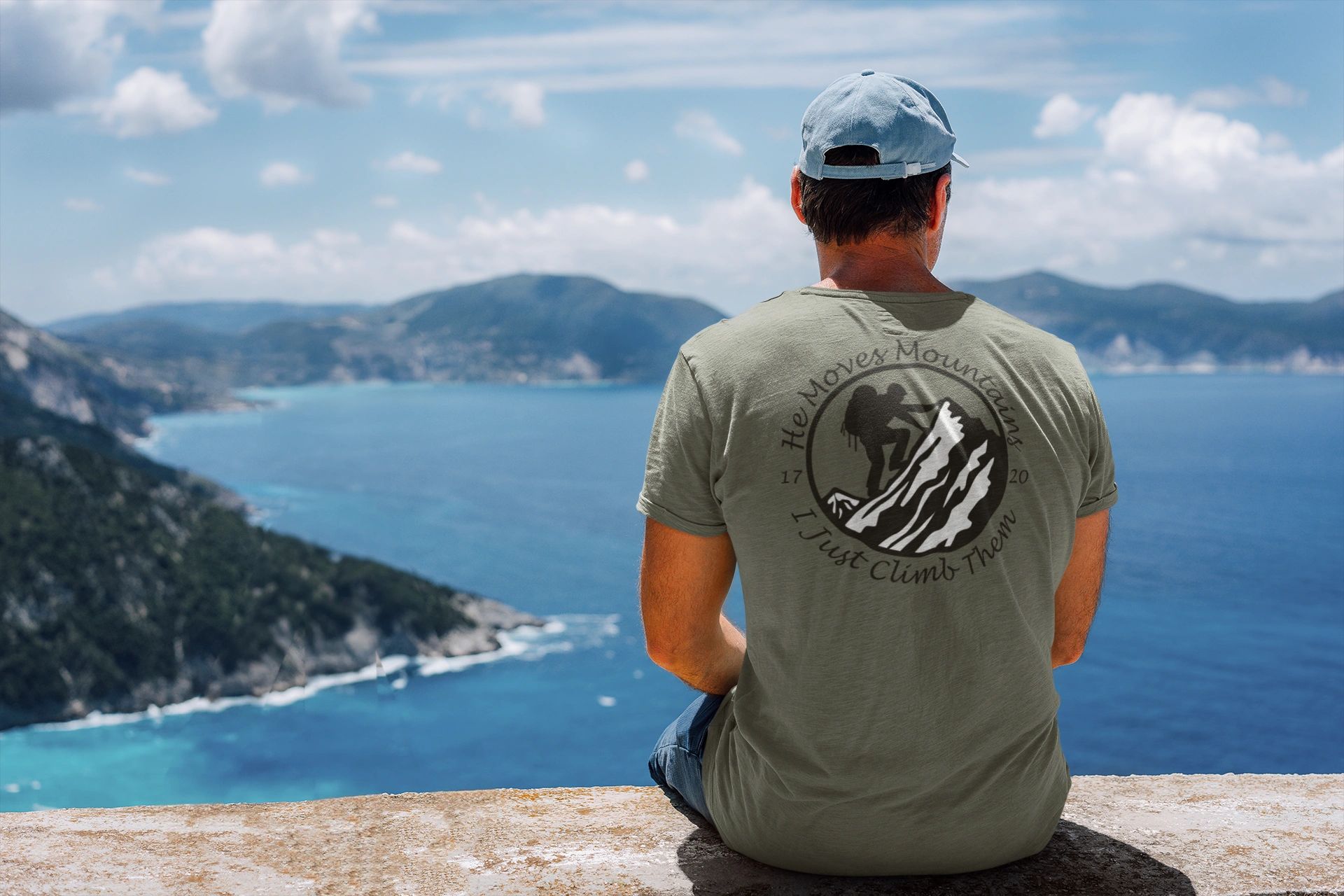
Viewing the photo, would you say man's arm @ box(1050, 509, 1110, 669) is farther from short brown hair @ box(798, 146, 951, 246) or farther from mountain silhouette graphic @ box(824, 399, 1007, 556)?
short brown hair @ box(798, 146, 951, 246)

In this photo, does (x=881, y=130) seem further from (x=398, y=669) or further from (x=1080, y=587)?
(x=398, y=669)

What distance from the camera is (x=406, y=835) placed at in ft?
8.91

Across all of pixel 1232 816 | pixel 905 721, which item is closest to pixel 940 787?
pixel 905 721

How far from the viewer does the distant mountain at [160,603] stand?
227ft

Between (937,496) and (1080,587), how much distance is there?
2.19 feet

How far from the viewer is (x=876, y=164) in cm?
198

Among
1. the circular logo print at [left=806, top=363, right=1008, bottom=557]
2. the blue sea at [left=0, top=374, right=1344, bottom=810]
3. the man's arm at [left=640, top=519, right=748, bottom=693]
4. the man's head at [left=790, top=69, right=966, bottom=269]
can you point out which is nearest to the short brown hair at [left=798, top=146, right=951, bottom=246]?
the man's head at [left=790, top=69, right=966, bottom=269]

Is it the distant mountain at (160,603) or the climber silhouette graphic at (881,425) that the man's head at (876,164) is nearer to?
the climber silhouette graphic at (881,425)

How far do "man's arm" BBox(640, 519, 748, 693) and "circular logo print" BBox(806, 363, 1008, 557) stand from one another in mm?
316

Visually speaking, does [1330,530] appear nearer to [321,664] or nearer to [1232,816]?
[321,664]

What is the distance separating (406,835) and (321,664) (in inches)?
3140

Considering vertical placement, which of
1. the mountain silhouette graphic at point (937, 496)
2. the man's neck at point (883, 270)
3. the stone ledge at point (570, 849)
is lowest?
the stone ledge at point (570, 849)

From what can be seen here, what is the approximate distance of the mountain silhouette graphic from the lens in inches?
72.2

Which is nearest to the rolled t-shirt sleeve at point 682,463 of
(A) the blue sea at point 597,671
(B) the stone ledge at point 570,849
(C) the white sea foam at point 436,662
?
(B) the stone ledge at point 570,849
